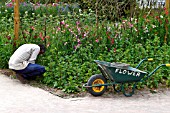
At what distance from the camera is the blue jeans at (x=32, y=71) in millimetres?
9094

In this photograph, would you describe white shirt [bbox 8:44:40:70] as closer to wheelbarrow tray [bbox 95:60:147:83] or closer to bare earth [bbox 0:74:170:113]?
bare earth [bbox 0:74:170:113]

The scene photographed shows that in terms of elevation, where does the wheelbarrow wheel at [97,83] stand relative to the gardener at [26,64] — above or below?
below

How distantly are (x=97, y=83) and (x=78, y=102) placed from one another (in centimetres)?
57

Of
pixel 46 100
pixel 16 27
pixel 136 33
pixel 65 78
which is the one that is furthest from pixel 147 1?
pixel 46 100

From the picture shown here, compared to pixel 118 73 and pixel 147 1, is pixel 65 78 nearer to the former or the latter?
pixel 118 73

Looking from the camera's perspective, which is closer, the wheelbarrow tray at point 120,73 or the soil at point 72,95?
the wheelbarrow tray at point 120,73

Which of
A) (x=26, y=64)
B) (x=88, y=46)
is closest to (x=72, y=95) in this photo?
(x=26, y=64)

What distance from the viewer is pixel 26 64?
9.14m

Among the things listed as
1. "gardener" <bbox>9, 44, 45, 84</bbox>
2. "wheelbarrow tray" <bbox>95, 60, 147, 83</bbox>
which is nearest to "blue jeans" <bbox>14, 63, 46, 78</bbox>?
"gardener" <bbox>9, 44, 45, 84</bbox>

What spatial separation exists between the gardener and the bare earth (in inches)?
15.3

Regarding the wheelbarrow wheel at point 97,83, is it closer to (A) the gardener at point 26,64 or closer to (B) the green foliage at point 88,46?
(B) the green foliage at point 88,46

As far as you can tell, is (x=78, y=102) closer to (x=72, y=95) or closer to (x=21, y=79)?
(x=72, y=95)

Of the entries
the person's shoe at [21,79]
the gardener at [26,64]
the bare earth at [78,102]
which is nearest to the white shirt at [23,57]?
the gardener at [26,64]

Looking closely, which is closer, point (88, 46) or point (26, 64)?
point (26, 64)
